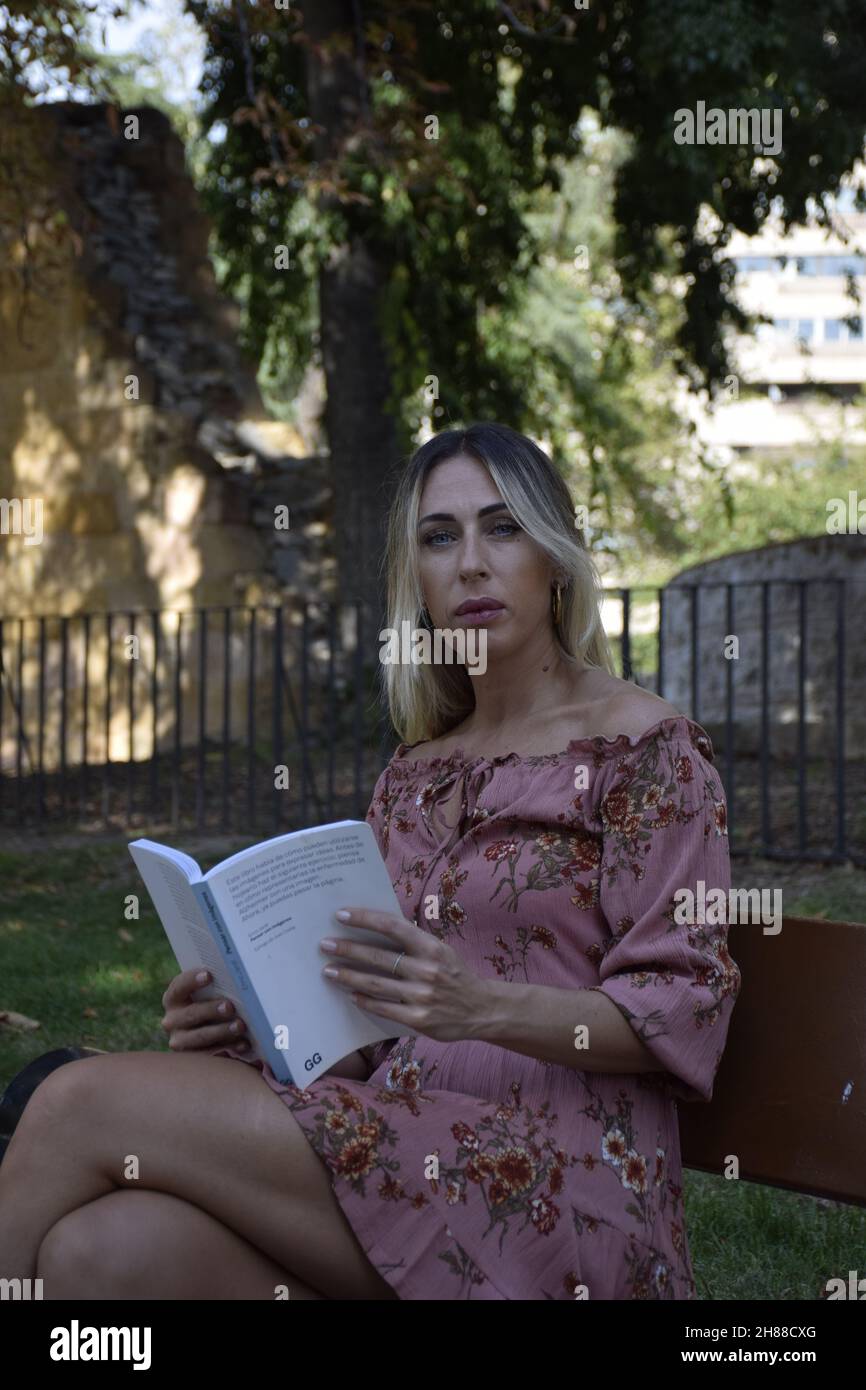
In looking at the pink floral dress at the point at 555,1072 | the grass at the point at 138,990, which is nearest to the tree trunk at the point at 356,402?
the grass at the point at 138,990

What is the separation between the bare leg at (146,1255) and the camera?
2.07 metres

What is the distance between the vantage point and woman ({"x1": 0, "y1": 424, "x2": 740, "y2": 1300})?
2.09 meters

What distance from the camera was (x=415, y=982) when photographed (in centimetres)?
213

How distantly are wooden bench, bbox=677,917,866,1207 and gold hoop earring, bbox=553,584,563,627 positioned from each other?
668 millimetres

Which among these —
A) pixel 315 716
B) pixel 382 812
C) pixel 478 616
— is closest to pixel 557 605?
pixel 478 616

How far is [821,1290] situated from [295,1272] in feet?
5.48

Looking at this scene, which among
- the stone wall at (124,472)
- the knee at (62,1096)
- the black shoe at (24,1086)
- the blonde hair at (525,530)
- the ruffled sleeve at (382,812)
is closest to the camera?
the knee at (62,1096)

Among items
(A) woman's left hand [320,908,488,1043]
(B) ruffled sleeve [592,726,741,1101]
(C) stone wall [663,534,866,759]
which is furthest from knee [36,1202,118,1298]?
(C) stone wall [663,534,866,759]

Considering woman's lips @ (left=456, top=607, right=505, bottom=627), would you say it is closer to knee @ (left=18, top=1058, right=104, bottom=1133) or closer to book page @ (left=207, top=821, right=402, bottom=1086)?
book page @ (left=207, top=821, right=402, bottom=1086)

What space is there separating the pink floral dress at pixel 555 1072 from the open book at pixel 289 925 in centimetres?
7

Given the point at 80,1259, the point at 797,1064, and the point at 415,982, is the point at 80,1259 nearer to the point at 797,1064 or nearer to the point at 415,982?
the point at 415,982

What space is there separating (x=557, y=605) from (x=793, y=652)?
802 cm

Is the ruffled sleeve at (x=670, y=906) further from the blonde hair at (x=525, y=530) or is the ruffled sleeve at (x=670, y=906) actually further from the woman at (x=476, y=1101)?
the blonde hair at (x=525, y=530)
